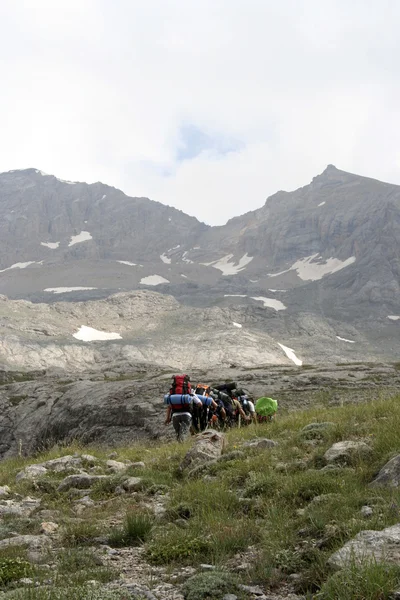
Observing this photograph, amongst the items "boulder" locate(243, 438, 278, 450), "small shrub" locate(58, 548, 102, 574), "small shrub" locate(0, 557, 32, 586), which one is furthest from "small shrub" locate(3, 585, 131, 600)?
"boulder" locate(243, 438, 278, 450)

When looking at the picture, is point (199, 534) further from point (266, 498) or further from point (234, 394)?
point (234, 394)

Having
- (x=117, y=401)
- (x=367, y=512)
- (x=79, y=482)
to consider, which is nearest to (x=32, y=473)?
(x=79, y=482)

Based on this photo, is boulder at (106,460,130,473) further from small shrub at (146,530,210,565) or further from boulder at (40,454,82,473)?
small shrub at (146,530,210,565)

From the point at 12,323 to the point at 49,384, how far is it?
85.5 metres

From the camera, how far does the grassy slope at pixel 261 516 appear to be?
16.3ft

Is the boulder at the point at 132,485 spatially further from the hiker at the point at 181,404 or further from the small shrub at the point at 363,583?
the hiker at the point at 181,404

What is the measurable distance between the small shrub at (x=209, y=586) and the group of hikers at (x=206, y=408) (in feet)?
39.5

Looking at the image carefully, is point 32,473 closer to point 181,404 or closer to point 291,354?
point 181,404

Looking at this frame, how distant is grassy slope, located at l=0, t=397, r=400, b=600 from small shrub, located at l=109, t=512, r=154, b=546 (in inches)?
0.6

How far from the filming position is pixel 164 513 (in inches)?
291

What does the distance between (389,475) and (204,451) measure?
470 centimetres

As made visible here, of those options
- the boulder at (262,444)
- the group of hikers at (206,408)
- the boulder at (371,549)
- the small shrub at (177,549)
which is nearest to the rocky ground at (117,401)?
the group of hikers at (206,408)

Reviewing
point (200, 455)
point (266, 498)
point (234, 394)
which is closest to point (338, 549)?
point (266, 498)

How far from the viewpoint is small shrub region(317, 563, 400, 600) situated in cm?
389
